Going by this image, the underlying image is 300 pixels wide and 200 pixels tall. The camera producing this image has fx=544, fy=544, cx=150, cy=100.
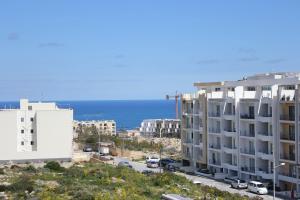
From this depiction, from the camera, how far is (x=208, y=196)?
44406 mm

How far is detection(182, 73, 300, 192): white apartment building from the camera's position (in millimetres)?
53062

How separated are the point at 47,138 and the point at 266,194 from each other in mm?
33885

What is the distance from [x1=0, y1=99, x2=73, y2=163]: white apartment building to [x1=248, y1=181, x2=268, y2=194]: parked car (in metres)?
30.3

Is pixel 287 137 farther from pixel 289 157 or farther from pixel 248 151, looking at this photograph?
pixel 248 151

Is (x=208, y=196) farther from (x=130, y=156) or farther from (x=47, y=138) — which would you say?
(x=130, y=156)

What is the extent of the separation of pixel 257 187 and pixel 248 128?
28.1 ft

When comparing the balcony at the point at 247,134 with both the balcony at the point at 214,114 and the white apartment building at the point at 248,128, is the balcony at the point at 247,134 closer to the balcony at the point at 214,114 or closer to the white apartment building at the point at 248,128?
the white apartment building at the point at 248,128

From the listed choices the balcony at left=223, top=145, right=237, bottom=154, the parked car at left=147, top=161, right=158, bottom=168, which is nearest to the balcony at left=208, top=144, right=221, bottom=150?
the balcony at left=223, top=145, right=237, bottom=154

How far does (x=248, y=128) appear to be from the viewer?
194 feet

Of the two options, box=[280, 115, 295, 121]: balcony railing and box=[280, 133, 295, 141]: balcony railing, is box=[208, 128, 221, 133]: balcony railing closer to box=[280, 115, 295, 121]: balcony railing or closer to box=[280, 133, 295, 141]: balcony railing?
box=[280, 133, 295, 141]: balcony railing

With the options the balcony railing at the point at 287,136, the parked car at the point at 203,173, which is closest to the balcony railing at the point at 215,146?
the parked car at the point at 203,173

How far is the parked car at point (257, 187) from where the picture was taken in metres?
51.9

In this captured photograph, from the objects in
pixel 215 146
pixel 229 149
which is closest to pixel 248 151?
pixel 229 149

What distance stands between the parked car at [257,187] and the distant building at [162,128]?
90.1 metres
